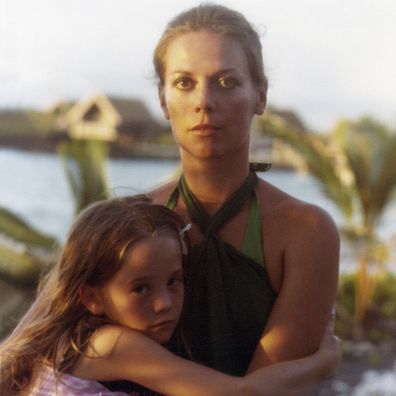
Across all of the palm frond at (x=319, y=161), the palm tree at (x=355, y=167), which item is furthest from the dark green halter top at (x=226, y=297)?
the palm tree at (x=355, y=167)

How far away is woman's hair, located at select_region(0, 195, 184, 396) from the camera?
206 centimetres

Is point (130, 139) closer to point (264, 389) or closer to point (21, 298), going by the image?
point (21, 298)

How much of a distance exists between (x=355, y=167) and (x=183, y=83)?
6.99 meters

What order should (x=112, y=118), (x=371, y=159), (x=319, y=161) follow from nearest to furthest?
1. (x=319, y=161)
2. (x=371, y=159)
3. (x=112, y=118)

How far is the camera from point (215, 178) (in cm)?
218

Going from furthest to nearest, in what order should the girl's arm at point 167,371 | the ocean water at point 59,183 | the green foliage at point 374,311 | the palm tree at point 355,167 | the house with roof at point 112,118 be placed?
the house with roof at point 112,118 → the green foliage at point 374,311 → the palm tree at point 355,167 → the ocean water at point 59,183 → the girl's arm at point 167,371

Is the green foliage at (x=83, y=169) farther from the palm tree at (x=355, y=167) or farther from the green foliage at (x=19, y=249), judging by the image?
the palm tree at (x=355, y=167)

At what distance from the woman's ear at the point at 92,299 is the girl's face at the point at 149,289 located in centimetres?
5

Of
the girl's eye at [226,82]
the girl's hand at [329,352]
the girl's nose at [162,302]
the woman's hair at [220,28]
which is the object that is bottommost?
the girl's hand at [329,352]

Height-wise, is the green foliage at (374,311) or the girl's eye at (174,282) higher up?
the girl's eye at (174,282)

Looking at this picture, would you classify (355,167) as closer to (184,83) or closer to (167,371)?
(184,83)

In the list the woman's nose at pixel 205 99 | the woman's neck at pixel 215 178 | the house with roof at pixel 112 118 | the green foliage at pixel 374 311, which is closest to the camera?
the woman's nose at pixel 205 99

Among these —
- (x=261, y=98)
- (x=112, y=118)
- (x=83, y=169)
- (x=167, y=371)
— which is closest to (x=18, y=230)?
(x=83, y=169)

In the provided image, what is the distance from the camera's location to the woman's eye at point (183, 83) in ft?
6.93
